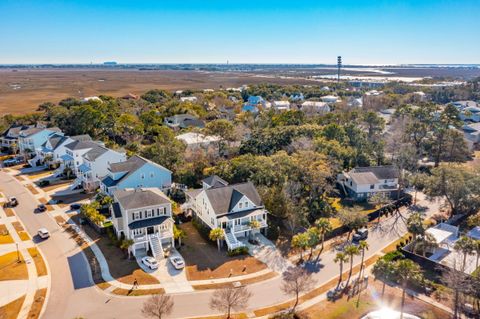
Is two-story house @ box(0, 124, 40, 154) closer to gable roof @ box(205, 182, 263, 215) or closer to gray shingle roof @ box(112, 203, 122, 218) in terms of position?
gray shingle roof @ box(112, 203, 122, 218)

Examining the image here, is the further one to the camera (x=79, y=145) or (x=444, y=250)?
(x=79, y=145)

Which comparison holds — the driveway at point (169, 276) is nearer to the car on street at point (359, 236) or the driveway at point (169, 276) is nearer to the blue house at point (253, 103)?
the car on street at point (359, 236)

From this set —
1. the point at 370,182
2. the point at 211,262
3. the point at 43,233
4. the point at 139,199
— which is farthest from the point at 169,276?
the point at 370,182

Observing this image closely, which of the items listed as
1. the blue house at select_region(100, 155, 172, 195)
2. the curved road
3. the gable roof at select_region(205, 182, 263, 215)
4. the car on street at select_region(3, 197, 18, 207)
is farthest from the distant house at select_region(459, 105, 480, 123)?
the car on street at select_region(3, 197, 18, 207)

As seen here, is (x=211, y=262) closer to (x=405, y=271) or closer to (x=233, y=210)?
(x=233, y=210)

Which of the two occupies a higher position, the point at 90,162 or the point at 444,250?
the point at 90,162

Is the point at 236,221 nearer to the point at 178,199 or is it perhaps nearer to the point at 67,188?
the point at 178,199

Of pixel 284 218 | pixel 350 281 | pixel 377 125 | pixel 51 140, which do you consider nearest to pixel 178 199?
pixel 284 218
